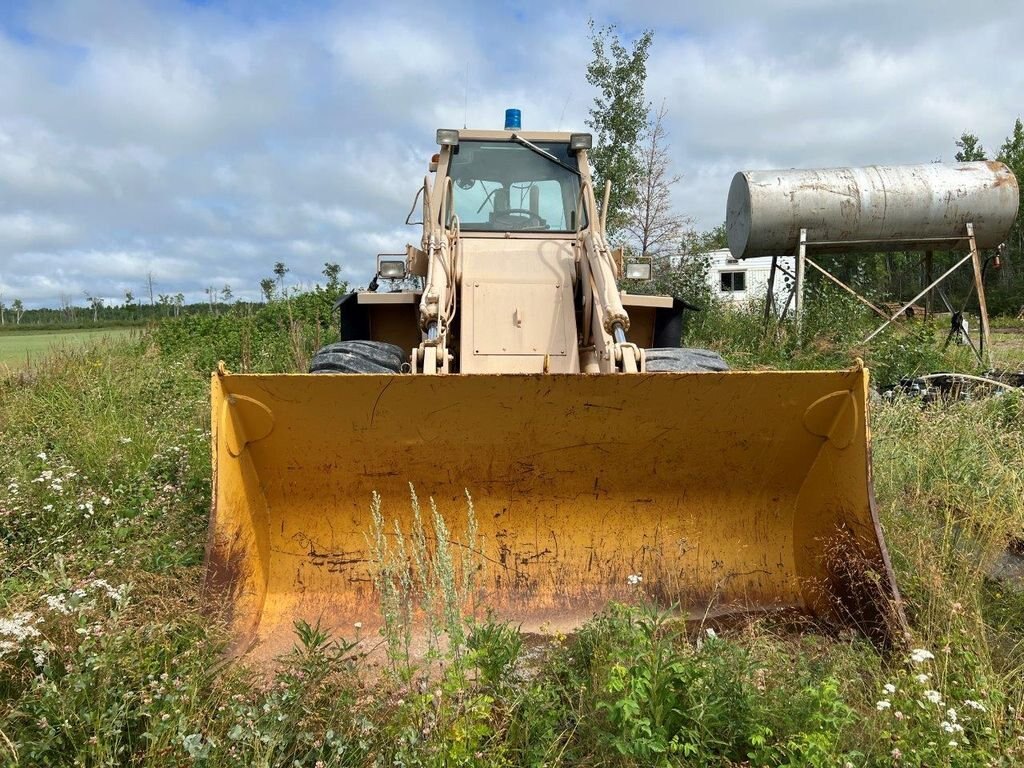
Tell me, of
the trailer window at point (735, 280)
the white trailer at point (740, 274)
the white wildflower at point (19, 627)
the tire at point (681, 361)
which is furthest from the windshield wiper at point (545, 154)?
the trailer window at point (735, 280)

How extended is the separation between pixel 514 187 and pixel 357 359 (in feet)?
6.38

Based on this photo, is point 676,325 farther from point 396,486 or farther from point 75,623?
point 75,623

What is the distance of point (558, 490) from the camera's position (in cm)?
384

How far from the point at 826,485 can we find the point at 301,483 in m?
2.54

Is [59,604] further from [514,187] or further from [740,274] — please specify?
[740,274]

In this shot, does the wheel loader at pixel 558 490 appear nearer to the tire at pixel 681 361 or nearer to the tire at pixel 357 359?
the tire at pixel 681 361

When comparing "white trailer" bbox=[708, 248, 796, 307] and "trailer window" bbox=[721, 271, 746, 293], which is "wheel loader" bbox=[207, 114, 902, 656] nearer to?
"white trailer" bbox=[708, 248, 796, 307]

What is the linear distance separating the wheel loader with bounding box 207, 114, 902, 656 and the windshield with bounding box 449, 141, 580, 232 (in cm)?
238

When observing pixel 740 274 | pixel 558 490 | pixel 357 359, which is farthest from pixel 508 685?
pixel 740 274

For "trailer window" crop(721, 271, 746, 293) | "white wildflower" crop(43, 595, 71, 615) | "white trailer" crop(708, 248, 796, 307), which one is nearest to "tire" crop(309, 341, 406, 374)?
"white wildflower" crop(43, 595, 71, 615)

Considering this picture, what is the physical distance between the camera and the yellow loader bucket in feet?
11.6

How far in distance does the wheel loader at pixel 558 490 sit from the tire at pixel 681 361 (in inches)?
39.7

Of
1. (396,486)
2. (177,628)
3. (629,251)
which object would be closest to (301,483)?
(396,486)

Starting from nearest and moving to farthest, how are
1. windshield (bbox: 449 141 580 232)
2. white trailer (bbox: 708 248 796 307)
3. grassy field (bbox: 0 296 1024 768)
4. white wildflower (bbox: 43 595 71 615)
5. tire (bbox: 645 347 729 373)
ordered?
grassy field (bbox: 0 296 1024 768) → white wildflower (bbox: 43 595 71 615) → tire (bbox: 645 347 729 373) → windshield (bbox: 449 141 580 232) → white trailer (bbox: 708 248 796 307)
